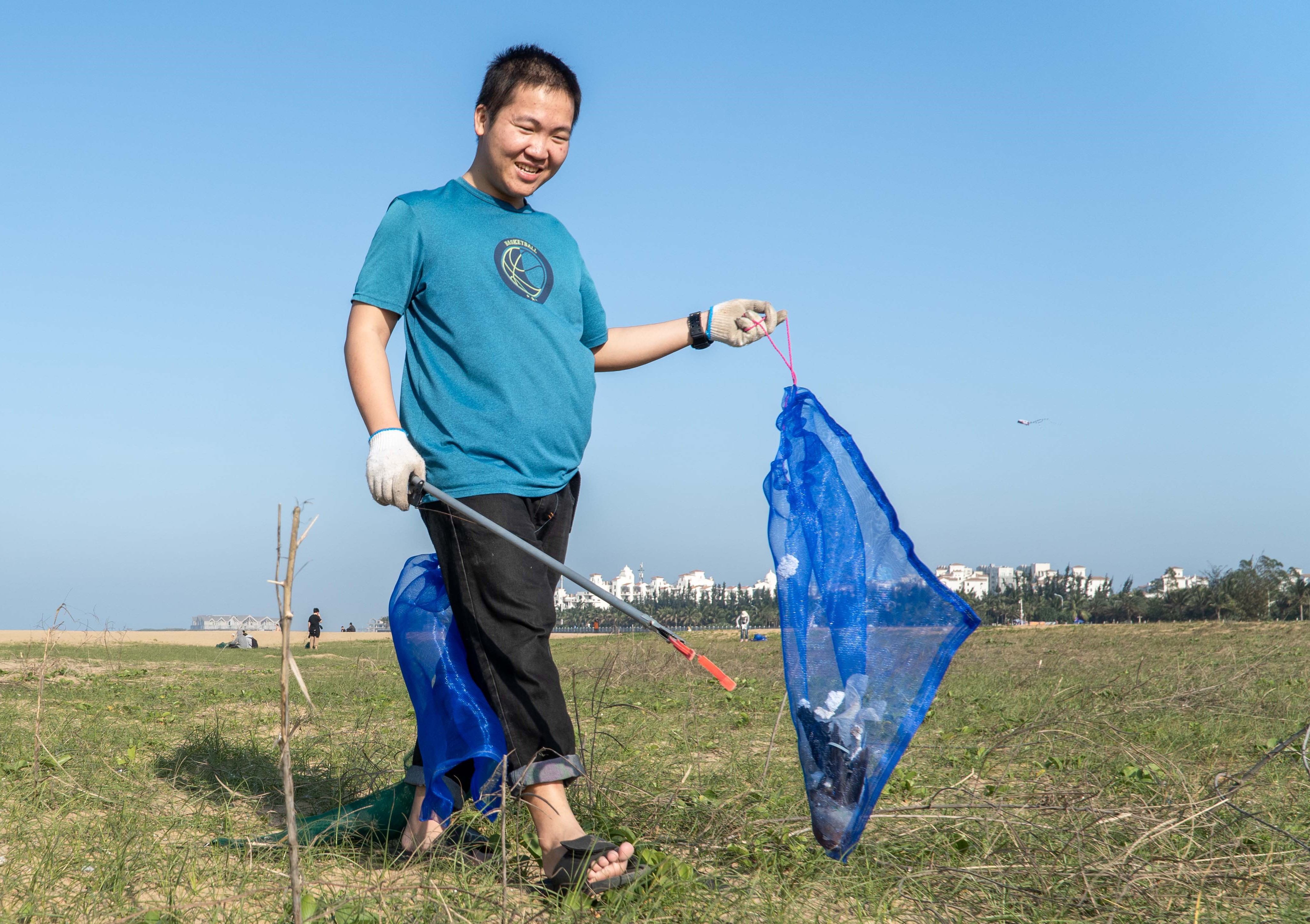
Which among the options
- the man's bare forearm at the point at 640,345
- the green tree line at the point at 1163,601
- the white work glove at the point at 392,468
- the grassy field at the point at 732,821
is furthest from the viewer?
the green tree line at the point at 1163,601

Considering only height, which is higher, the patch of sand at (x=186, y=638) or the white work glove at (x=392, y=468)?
the white work glove at (x=392, y=468)

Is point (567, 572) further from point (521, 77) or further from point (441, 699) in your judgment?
point (521, 77)

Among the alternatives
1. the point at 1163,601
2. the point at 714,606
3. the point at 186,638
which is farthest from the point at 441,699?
the point at 714,606

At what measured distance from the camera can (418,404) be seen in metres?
2.42

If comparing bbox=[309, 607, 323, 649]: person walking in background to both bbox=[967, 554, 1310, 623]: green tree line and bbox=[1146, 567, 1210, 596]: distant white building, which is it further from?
bbox=[1146, 567, 1210, 596]: distant white building

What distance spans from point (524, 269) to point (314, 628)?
23896 millimetres

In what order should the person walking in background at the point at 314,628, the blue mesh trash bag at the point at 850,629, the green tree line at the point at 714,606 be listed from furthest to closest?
1. the green tree line at the point at 714,606
2. the person walking in background at the point at 314,628
3. the blue mesh trash bag at the point at 850,629

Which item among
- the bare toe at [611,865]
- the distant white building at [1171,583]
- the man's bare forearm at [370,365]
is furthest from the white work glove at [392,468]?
the distant white building at [1171,583]

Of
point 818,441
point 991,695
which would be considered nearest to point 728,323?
point 818,441

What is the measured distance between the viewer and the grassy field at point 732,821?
195 cm

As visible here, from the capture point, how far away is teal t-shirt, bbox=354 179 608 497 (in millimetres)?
2344

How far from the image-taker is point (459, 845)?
7.25 ft

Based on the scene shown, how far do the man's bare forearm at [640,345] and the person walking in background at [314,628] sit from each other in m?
22.5

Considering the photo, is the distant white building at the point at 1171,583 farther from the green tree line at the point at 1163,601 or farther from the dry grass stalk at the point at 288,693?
the dry grass stalk at the point at 288,693
